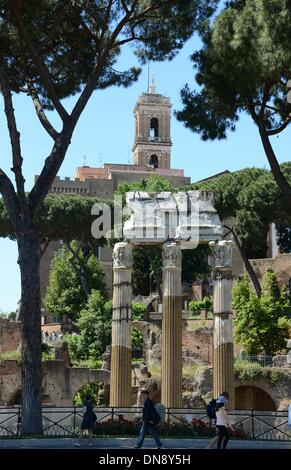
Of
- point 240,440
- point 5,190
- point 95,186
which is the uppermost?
point 95,186

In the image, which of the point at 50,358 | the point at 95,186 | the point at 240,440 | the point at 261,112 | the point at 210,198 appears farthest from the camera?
the point at 95,186

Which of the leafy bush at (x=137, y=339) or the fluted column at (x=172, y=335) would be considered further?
the leafy bush at (x=137, y=339)

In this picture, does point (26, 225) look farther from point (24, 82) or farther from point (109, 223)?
point (109, 223)

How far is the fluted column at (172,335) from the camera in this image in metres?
22.0

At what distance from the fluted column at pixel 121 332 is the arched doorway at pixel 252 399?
10018mm

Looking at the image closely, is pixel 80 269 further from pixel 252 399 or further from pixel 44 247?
pixel 252 399

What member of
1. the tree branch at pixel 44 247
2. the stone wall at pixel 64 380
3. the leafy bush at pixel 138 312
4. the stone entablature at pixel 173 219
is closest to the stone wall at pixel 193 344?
the stone wall at pixel 64 380

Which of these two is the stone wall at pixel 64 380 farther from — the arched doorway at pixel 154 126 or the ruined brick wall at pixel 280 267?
the arched doorway at pixel 154 126

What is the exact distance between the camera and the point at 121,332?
22.7m

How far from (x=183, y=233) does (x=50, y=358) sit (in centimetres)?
1172

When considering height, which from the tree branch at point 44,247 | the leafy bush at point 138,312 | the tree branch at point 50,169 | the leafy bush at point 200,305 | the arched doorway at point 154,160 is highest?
the arched doorway at point 154,160

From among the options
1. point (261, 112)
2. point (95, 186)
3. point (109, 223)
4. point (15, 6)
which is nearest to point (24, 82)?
point (15, 6)

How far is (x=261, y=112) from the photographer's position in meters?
17.7

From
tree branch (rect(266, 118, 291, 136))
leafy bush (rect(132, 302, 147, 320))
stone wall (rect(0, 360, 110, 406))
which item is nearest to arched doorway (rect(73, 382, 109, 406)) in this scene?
stone wall (rect(0, 360, 110, 406))
